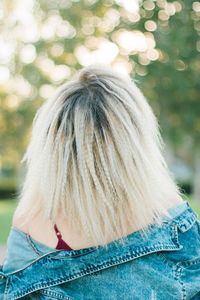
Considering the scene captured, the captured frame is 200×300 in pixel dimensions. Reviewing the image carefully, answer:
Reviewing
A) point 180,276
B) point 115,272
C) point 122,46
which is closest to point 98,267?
point 115,272

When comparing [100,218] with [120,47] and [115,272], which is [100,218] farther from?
[120,47]

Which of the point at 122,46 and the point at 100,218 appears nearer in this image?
the point at 100,218

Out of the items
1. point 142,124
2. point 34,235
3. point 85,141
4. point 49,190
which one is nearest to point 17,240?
point 34,235

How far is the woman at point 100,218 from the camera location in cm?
227

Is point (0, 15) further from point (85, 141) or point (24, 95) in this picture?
point (85, 141)

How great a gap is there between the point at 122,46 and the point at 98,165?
1715 cm

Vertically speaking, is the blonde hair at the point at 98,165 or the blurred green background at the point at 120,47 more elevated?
the blonde hair at the point at 98,165

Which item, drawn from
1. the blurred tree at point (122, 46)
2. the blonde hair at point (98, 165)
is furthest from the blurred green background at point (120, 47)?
the blonde hair at point (98, 165)

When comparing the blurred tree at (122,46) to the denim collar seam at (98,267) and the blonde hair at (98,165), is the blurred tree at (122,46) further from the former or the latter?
the denim collar seam at (98,267)

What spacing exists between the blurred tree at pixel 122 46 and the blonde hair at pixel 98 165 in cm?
1459

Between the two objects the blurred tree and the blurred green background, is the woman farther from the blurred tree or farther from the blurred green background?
the blurred tree

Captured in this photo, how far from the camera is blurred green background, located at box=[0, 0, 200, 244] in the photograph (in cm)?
1825

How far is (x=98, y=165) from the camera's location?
7.63 ft

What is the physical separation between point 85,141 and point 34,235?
1.25 ft
